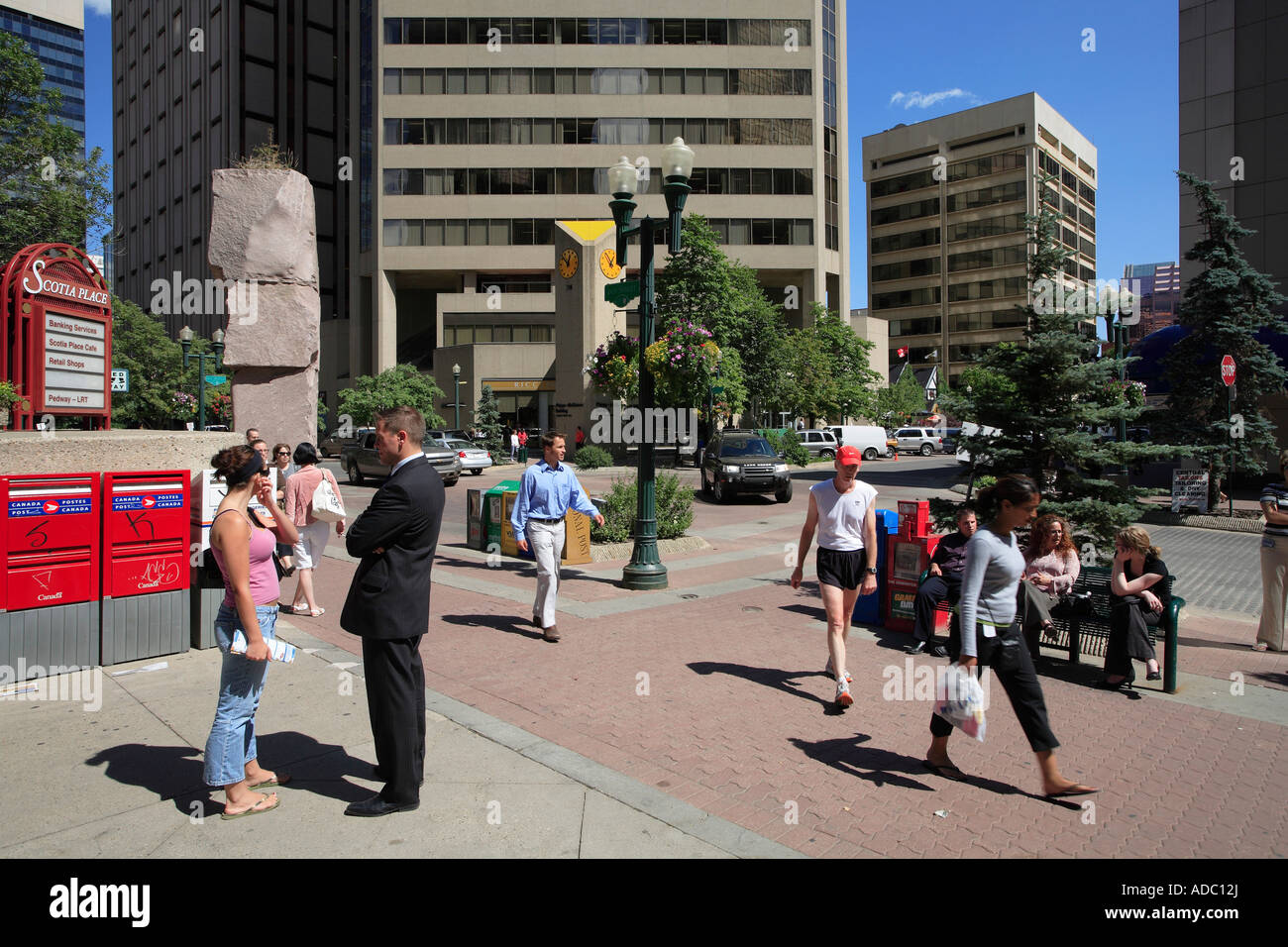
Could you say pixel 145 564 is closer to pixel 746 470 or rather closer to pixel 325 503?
pixel 325 503

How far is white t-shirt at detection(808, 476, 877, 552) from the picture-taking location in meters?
5.98

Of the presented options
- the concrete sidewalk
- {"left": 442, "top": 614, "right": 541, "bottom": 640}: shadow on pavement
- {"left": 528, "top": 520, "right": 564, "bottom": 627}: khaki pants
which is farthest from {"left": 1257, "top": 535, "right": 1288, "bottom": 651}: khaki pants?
{"left": 442, "top": 614, "right": 541, "bottom": 640}: shadow on pavement

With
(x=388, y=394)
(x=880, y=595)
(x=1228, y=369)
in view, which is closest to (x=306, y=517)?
(x=880, y=595)

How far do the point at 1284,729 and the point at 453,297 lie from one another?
5318 cm

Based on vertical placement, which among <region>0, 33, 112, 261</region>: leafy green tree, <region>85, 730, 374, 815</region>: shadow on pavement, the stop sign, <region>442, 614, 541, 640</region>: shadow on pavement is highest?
<region>0, 33, 112, 261</region>: leafy green tree

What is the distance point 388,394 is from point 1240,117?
3528 cm

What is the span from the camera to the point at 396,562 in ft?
13.2

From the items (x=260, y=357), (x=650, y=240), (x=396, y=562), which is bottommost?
(x=396, y=562)

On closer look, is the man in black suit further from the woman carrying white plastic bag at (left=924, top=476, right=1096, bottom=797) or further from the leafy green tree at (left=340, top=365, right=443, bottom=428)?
the leafy green tree at (left=340, top=365, right=443, bottom=428)

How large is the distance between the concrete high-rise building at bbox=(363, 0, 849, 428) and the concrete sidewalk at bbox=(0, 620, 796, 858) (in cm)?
4596

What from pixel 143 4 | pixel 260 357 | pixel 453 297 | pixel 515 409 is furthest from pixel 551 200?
pixel 143 4

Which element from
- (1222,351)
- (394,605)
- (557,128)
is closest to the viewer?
(394,605)

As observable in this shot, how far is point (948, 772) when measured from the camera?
4.69 meters

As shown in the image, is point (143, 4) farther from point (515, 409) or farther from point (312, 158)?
point (515, 409)
